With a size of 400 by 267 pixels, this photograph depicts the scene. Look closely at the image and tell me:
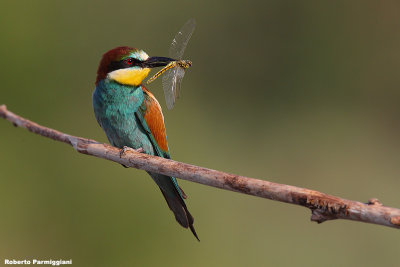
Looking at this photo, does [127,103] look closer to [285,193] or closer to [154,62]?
[154,62]

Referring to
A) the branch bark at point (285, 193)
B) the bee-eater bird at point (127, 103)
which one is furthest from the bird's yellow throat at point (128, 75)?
the branch bark at point (285, 193)

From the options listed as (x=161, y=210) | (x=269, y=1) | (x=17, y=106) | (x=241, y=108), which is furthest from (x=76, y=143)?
(x=269, y=1)

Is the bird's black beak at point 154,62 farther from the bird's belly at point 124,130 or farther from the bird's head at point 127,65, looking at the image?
the bird's belly at point 124,130

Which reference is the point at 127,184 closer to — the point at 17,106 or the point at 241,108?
the point at 17,106

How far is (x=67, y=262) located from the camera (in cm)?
292

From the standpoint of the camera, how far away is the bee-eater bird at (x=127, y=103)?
2.38 m

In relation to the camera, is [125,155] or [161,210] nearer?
[125,155]

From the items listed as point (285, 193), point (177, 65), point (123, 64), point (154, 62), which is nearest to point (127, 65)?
point (123, 64)

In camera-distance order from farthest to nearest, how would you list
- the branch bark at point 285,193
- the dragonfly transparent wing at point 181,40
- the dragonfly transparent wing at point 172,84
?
the dragonfly transparent wing at point 181,40, the dragonfly transparent wing at point 172,84, the branch bark at point 285,193

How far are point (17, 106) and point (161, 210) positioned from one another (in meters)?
1.29

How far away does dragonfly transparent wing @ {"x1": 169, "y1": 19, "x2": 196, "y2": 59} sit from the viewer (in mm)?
2297

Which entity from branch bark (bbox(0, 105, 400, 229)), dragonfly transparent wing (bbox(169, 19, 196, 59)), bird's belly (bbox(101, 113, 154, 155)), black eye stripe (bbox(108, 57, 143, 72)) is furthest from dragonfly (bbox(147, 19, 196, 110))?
branch bark (bbox(0, 105, 400, 229))

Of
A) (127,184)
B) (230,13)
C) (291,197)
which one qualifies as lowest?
(291,197)

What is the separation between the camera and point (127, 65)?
2.38 meters
